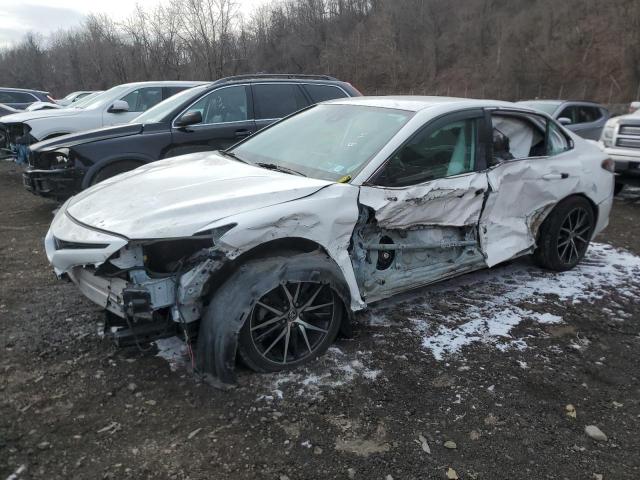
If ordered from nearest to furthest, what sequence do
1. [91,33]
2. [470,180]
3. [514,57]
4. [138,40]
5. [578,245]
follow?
[470,180]
[578,245]
[514,57]
[138,40]
[91,33]

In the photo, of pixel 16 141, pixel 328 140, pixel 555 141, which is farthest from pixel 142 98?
pixel 555 141

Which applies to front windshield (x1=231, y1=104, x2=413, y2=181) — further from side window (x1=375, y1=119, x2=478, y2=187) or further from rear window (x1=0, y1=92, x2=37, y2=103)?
rear window (x1=0, y1=92, x2=37, y2=103)

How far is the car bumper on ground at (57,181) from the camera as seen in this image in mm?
6164

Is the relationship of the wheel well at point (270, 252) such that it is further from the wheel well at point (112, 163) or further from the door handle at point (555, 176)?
the wheel well at point (112, 163)

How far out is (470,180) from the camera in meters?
3.82

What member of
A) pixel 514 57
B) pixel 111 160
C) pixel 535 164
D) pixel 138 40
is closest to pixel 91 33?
pixel 138 40

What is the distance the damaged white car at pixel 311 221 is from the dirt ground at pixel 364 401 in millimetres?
330

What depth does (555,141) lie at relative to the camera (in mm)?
4699

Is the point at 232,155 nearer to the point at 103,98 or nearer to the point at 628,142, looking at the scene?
the point at 103,98

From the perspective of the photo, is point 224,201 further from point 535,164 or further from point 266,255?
point 535,164

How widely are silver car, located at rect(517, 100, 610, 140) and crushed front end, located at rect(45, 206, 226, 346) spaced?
28.1 feet

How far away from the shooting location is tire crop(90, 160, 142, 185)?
245 inches

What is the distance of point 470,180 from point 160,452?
2773 mm

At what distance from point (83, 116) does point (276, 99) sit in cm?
390
